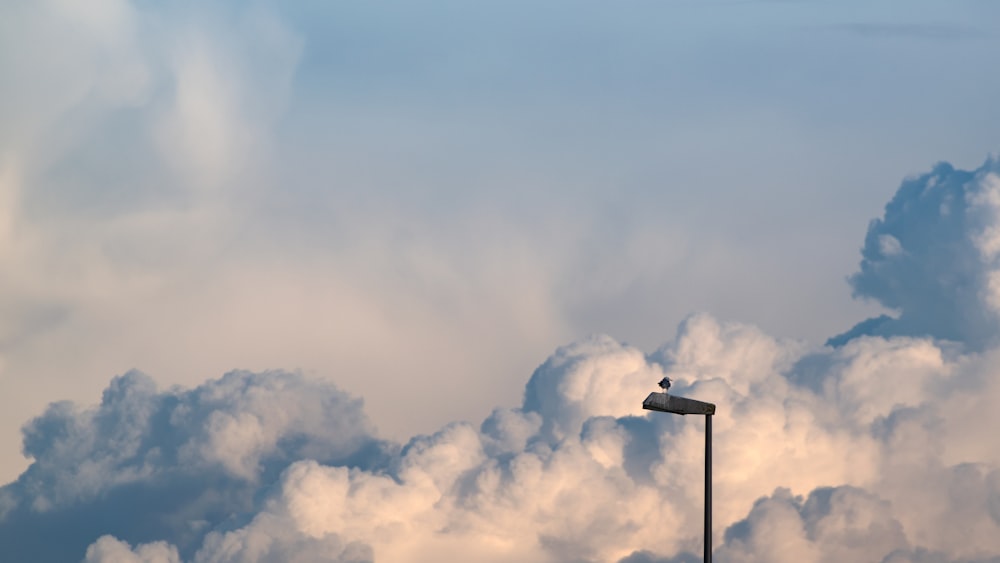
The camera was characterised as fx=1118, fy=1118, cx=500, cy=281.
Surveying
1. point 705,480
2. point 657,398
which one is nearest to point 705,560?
point 705,480

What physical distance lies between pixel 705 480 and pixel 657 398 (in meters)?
3.53

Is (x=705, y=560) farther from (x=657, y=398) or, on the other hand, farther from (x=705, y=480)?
(x=657, y=398)

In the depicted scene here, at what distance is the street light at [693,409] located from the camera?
28625mm

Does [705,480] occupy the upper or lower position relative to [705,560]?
upper

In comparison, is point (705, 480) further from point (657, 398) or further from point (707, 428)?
point (657, 398)

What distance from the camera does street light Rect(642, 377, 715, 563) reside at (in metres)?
28.6

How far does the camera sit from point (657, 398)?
28.7m

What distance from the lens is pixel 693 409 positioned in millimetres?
29594

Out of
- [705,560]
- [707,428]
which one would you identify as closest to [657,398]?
[707,428]

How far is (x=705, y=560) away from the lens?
30.0 meters

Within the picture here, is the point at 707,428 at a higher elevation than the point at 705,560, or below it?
higher

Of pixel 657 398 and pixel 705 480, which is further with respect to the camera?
pixel 705 480

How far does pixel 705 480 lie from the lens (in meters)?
30.7

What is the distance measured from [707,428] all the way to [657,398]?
255cm
